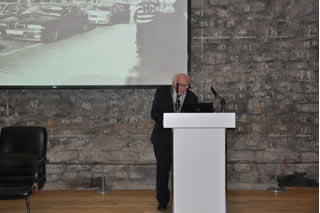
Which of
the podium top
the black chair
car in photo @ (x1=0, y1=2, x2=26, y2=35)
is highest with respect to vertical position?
car in photo @ (x1=0, y1=2, x2=26, y2=35)

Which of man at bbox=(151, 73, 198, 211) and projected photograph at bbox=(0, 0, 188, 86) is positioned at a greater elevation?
projected photograph at bbox=(0, 0, 188, 86)

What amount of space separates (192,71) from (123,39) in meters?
1.02

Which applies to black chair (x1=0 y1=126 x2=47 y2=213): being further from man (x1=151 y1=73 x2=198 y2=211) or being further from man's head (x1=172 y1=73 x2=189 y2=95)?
man's head (x1=172 y1=73 x2=189 y2=95)

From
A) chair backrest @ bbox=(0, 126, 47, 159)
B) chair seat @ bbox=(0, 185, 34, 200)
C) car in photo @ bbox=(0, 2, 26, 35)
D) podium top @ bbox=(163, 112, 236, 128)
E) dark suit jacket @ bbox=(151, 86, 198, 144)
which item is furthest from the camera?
car in photo @ bbox=(0, 2, 26, 35)

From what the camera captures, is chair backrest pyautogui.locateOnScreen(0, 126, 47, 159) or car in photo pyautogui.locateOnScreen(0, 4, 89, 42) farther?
car in photo pyautogui.locateOnScreen(0, 4, 89, 42)

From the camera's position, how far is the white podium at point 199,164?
2941 millimetres

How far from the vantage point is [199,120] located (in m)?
2.95

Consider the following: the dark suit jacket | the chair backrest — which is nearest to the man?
the dark suit jacket

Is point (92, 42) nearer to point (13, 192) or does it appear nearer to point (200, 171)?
Answer: point (13, 192)

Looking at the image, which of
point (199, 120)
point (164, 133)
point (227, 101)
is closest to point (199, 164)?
point (199, 120)

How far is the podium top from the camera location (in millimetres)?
2926

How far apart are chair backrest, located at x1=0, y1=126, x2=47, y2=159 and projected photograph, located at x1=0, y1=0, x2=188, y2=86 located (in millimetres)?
1171

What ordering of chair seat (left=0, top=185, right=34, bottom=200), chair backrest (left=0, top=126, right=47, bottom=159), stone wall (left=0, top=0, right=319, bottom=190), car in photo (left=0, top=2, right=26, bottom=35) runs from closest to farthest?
chair seat (left=0, top=185, right=34, bottom=200) < chair backrest (left=0, top=126, right=47, bottom=159) < car in photo (left=0, top=2, right=26, bottom=35) < stone wall (left=0, top=0, right=319, bottom=190)

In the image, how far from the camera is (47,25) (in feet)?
15.6
